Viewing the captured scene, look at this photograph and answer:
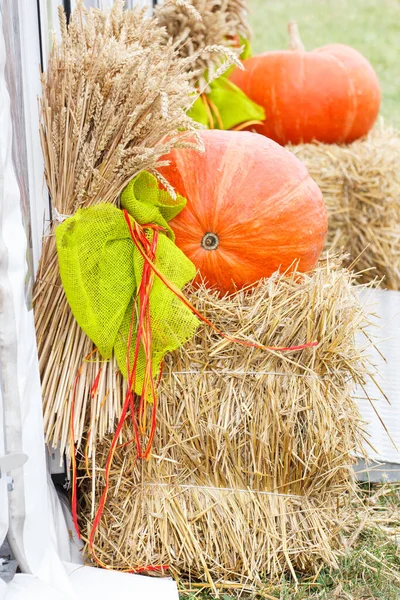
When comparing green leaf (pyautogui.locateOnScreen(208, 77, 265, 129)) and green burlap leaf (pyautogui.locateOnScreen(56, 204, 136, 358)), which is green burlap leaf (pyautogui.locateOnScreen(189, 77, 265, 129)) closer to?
green leaf (pyautogui.locateOnScreen(208, 77, 265, 129))

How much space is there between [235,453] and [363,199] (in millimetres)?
2039

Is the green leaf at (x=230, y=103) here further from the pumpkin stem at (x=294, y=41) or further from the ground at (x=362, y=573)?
the ground at (x=362, y=573)

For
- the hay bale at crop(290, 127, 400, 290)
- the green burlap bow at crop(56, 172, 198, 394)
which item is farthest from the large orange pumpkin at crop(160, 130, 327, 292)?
the hay bale at crop(290, 127, 400, 290)

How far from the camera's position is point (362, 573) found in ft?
6.37

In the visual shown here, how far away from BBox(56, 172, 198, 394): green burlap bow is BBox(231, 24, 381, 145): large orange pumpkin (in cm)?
200

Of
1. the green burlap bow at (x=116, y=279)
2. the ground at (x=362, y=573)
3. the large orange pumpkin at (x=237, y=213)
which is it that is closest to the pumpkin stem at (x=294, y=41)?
the large orange pumpkin at (x=237, y=213)

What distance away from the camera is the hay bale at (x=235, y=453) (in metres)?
1.87

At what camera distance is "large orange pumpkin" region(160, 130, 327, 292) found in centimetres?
200

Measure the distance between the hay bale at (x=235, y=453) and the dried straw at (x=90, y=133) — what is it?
0.57 feet

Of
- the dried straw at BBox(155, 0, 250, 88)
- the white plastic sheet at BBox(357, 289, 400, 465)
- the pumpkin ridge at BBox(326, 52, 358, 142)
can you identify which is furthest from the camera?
the pumpkin ridge at BBox(326, 52, 358, 142)

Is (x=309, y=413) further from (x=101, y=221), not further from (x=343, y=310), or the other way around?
(x=101, y=221)

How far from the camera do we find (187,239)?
6.66 feet

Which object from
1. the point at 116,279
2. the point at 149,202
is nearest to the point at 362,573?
the point at 116,279

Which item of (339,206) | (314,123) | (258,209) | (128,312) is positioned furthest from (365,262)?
(128,312)
